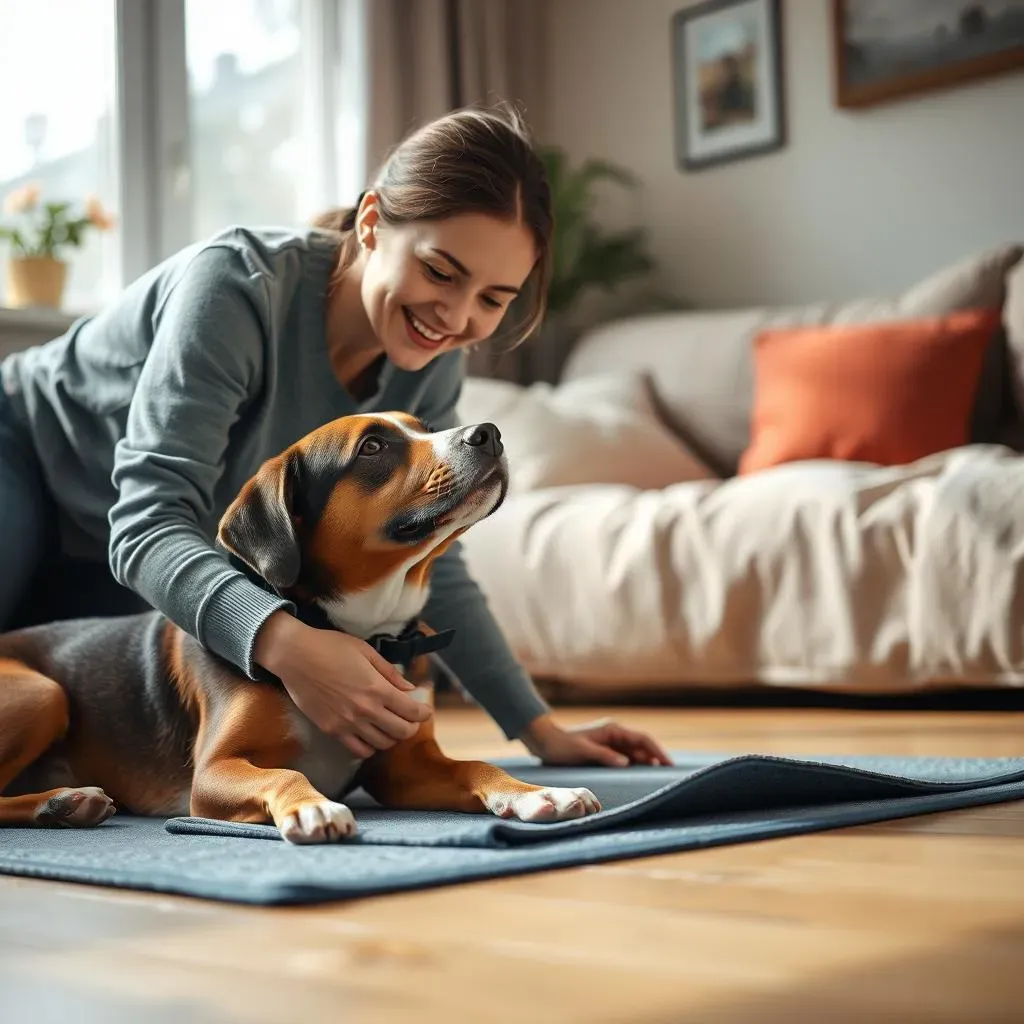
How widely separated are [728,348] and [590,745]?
2365 mm

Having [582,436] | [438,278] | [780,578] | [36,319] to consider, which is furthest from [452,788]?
[36,319]

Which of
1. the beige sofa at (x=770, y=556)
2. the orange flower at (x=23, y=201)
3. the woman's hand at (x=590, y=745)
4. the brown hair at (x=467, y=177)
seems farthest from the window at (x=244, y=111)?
the woman's hand at (x=590, y=745)

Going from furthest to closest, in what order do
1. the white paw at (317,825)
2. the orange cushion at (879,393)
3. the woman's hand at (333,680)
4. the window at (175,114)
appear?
the window at (175,114) < the orange cushion at (879,393) < the woman's hand at (333,680) < the white paw at (317,825)

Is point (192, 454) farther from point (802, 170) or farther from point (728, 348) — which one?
point (802, 170)

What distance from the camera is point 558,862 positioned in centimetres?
124

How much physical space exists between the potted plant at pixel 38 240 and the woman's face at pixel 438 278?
2080 millimetres

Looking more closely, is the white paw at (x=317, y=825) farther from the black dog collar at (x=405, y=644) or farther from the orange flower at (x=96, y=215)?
the orange flower at (x=96, y=215)

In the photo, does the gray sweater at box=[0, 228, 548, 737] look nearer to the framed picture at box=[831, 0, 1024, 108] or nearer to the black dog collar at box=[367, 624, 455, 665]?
the black dog collar at box=[367, 624, 455, 665]

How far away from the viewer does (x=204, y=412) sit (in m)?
1.76

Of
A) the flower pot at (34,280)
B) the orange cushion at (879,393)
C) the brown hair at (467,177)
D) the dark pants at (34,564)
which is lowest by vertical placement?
the dark pants at (34,564)

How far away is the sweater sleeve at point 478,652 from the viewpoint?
79.7 inches

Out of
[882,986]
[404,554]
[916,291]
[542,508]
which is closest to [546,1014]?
[882,986]

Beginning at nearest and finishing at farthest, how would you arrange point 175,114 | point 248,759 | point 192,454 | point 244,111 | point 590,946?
point 590,946, point 248,759, point 192,454, point 175,114, point 244,111

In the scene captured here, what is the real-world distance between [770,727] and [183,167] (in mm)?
2492
